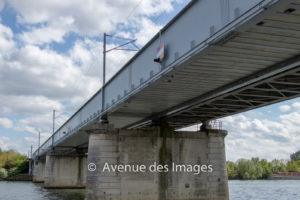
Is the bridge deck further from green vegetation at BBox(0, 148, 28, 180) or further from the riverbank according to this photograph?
green vegetation at BBox(0, 148, 28, 180)

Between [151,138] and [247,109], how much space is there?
7099 millimetres

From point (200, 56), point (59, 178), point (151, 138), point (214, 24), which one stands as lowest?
point (59, 178)

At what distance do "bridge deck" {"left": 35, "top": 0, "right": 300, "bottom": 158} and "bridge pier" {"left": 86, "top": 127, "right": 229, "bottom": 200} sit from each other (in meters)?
2.49

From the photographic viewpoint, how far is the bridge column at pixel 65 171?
194ft

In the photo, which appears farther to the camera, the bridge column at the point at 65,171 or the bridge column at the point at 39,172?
the bridge column at the point at 39,172

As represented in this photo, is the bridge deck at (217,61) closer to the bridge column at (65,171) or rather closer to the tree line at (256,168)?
the bridge column at (65,171)

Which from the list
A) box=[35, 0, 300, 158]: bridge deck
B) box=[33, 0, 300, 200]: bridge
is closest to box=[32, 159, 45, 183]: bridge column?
box=[33, 0, 300, 200]: bridge

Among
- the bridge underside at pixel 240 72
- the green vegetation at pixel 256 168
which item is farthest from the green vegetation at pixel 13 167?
the bridge underside at pixel 240 72

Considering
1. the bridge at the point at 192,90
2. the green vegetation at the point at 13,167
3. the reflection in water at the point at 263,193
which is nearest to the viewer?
the bridge at the point at 192,90

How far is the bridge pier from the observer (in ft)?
81.8

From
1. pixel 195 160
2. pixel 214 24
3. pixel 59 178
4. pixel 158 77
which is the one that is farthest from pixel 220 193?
pixel 59 178

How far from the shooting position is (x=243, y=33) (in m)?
10.9

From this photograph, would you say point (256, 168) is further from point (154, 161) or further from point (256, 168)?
point (154, 161)

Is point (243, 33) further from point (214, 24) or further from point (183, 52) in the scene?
point (183, 52)
